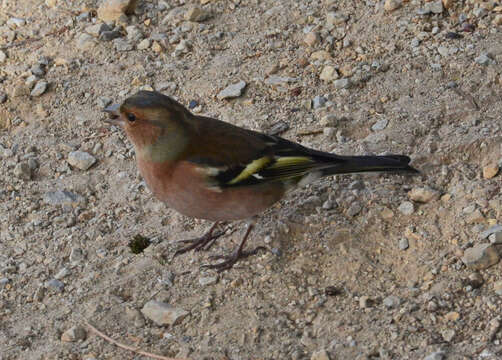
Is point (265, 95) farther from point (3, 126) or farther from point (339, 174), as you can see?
point (3, 126)

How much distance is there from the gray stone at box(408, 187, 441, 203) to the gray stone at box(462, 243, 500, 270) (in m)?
0.57

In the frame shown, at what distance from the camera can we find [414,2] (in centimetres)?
660

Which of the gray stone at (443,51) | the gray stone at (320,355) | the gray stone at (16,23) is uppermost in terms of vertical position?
the gray stone at (16,23)

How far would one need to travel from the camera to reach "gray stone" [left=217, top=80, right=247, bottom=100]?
6.23 meters

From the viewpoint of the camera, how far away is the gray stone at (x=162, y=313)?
4.64 m

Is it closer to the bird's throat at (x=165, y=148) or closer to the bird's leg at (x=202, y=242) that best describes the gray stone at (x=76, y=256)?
the bird's leg at (x=202, y=242)

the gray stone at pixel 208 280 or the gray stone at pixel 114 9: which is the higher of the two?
the gray stone at pixel 114 9

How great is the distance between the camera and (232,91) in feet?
20.5

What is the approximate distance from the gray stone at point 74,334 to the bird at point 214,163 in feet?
2.56

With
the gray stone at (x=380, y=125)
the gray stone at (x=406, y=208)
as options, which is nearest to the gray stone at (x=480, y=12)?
the gray stone at (x=380, y=125)

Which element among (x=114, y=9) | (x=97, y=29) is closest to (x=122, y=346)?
(x=97, y=29)

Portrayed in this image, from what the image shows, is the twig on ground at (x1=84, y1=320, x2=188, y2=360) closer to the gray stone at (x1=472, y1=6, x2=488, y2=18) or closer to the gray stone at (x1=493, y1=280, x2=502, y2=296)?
the gray stone at (x1=493, y1=280, x2=502, y2=296)

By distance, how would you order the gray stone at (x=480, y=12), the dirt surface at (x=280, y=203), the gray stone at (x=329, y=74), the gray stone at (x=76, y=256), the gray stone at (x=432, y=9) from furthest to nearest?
the gray stone at (x=432, y=9) < the gray stone at (x=480, y=12) < the gray stone at (x=329, y=74) < the gray stone at (x=76, y=256) < the dirt surface at (x=280, y=203)

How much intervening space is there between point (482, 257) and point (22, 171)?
10.4 ft
